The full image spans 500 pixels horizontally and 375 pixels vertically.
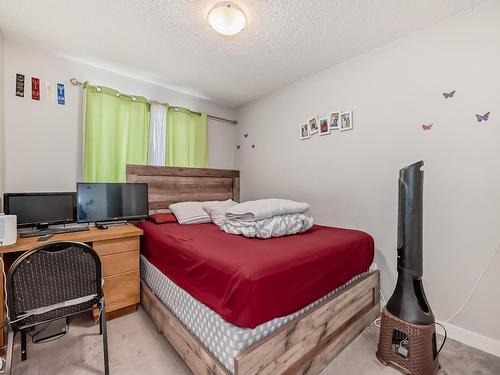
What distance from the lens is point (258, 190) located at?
332 cm

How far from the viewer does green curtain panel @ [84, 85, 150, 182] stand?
2.38 m

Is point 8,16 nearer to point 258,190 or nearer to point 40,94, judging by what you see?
point 40,94

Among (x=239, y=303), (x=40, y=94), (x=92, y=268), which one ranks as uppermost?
(x=40, y=94)

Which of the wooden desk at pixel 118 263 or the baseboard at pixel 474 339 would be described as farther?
the wooden desk at pixel 118 263

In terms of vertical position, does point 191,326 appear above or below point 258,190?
below

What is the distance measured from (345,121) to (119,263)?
2462mm

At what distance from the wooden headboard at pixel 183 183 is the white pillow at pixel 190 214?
0.26 m

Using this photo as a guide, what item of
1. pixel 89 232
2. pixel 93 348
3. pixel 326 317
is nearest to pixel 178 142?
pixel 89 232

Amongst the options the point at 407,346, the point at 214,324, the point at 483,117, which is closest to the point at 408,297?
the point at 407,346

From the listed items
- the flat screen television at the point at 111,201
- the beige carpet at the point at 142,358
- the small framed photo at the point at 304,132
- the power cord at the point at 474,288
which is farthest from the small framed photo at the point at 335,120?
the flat screen television at the point at 111,201

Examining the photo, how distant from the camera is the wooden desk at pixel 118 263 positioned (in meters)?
1.88

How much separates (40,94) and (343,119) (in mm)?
2917

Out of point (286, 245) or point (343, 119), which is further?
point (343, 119)

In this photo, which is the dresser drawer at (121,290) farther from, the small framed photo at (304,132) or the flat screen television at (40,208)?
the small framed photo at (304,132)
